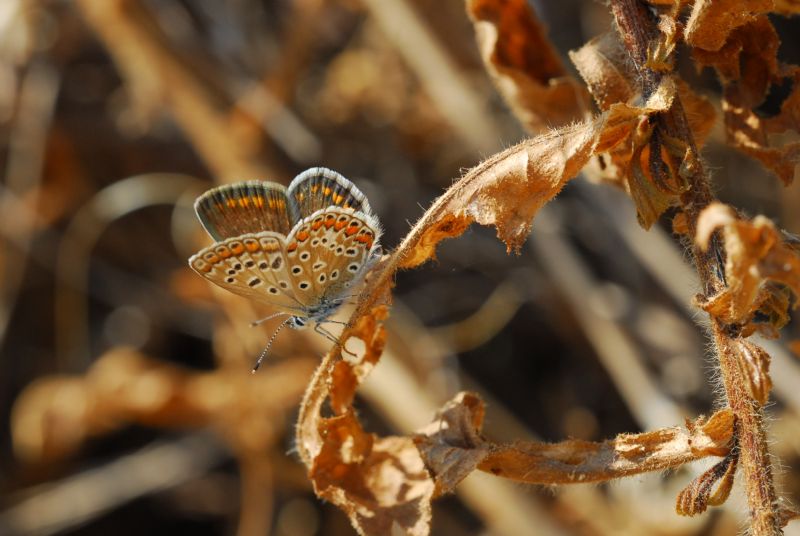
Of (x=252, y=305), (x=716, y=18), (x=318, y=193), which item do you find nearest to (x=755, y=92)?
(x=716, y=18)

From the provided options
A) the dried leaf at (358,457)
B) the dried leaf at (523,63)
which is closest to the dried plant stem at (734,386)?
the dried leaf at (523,63)

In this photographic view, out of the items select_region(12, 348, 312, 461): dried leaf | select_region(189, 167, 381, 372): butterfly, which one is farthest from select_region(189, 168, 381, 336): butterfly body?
select_region(12, 348, 312, 461): dried leaf

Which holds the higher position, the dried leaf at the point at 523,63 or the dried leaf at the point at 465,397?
the dried leaf at the point at 523,63

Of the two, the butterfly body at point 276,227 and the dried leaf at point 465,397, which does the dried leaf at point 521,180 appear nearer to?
the dried leaf at point 465,397

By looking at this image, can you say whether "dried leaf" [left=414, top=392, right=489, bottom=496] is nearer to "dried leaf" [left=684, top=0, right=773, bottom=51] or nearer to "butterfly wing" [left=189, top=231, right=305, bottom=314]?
"butterfly wing" [left=189, top=231, right=305, bottom=314]

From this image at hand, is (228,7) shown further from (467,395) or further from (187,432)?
(467,395)

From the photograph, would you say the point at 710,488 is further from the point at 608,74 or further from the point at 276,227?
the point at 276,227

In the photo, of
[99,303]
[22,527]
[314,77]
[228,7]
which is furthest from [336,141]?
[22,527]
